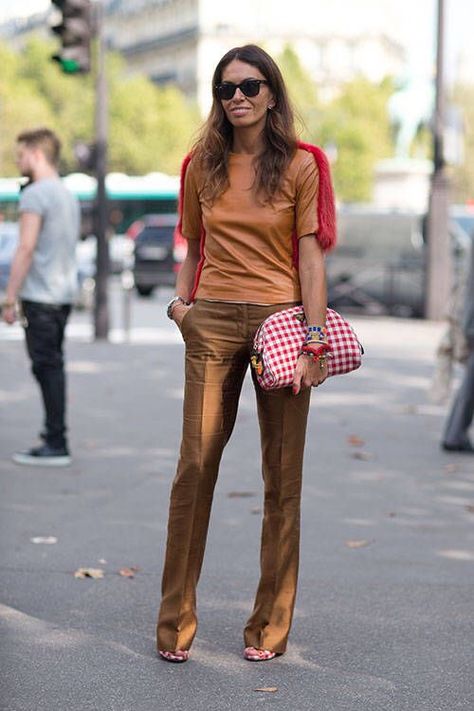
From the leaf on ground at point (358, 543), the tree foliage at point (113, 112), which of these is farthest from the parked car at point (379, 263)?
the tree foliage at point (113, 112)

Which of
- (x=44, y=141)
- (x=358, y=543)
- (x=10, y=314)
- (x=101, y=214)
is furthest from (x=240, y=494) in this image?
(x=101, y=214)

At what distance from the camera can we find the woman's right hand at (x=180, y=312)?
476 centimetres

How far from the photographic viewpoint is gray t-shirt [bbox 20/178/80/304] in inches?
336

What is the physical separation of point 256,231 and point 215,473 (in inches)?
30.8

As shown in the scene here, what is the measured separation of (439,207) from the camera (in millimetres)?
21891

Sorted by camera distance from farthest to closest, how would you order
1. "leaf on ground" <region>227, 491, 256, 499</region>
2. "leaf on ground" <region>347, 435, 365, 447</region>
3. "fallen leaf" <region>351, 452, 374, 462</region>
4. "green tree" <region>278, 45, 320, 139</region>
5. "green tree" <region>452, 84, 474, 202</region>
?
"green tree" <region>278, 45, 320, 139</region> < "green tree" <region>452, 84, 474, 202</region> < "leaf on ground" <region>347, 435, 365, 447</region> < "fallen leaf" <region>351, 452, 374, 462</region> < "leaf on ground" <region>227, 491, 256, 499</region>

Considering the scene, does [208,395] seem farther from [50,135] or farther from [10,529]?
[50,135]

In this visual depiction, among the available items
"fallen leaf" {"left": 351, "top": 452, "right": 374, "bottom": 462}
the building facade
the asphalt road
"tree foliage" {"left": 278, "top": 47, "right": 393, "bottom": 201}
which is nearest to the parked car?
the asphalt road

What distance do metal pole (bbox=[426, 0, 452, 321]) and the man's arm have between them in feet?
46.1

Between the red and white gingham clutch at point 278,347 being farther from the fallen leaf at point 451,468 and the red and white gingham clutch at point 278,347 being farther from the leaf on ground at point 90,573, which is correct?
the fallen leaf at point 451,468

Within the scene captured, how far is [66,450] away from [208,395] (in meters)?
4.33

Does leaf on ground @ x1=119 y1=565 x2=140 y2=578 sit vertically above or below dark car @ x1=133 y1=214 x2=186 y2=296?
above

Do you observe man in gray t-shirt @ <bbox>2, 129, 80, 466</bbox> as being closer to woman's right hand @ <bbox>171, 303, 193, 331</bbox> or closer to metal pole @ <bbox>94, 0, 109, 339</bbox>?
woman's right hand @ <bbox>171, 303, 193, 331</bbox>

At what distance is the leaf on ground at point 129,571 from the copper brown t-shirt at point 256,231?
168 centimetres
